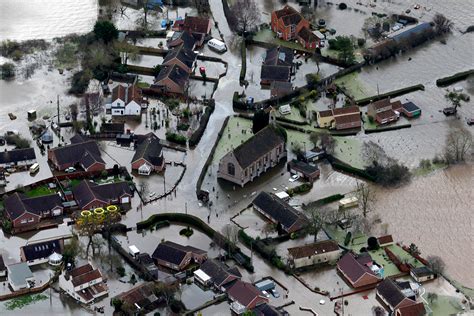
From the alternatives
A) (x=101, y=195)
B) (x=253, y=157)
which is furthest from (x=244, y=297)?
(x=253, y=157)

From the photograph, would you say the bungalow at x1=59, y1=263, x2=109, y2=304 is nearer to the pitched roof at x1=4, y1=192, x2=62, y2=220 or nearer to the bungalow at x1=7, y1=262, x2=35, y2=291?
the bungalow at x1=7, y1=262, x2=35, y2=291

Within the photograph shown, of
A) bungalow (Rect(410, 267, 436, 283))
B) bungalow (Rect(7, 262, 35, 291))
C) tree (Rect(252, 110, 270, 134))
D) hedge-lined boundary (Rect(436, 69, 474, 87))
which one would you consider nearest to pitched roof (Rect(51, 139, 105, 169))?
tree (Rect(252, 110, 270, 134))

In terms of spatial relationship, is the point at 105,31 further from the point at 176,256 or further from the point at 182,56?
the point at 176,256

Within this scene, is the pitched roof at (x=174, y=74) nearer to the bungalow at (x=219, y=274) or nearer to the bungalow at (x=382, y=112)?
the bungalow at (x=382, y=112)

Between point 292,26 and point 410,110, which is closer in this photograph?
point 410,110

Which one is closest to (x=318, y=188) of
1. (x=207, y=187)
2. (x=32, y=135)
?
(x=207, y=187)

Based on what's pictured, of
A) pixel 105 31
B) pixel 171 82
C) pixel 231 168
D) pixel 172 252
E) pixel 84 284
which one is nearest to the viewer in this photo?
pixel 84 284
